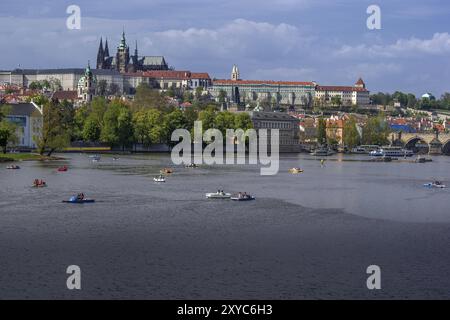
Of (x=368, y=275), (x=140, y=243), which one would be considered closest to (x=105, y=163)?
(x=140, y=243)

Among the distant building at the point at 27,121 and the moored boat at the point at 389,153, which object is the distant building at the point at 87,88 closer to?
the moored boat at the point at 389,153

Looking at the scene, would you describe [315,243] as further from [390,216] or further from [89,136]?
[89,136]

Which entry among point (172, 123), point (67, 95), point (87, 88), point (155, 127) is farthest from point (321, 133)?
point (67, 95)

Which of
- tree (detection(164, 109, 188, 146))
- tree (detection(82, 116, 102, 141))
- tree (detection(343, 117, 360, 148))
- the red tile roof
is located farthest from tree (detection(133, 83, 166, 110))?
the red tile roof

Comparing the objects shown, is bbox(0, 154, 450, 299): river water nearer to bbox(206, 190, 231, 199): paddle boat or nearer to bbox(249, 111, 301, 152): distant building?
bbox(206, 190, 231, 199): paddle boat

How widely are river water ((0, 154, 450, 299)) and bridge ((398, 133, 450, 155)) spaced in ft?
310

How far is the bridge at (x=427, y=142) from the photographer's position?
146375 millimetres

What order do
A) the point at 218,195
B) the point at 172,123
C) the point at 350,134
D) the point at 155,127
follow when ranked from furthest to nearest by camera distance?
the point at 350,134
the point at 172,123
the point at 155,127
the point at 218,195

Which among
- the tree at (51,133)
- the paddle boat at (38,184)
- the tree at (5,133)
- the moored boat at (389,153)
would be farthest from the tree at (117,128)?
the paddle boat at (38,184)

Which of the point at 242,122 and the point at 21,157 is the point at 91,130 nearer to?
the point at 242,122

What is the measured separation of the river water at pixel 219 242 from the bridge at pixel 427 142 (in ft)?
310

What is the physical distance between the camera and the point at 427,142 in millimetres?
149125

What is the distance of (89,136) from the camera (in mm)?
103000

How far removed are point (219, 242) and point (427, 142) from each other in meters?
124
